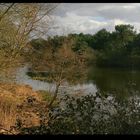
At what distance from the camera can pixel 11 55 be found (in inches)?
332

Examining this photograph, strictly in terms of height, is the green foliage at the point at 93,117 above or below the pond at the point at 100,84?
above

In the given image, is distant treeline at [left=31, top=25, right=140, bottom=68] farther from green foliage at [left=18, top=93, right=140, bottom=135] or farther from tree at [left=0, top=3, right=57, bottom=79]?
green foliage at [left=18, top=93, right=140, bottom=135]

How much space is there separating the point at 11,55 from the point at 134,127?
237 inches

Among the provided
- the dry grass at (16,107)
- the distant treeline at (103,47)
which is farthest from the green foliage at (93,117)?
the distant treeline at (103,47)

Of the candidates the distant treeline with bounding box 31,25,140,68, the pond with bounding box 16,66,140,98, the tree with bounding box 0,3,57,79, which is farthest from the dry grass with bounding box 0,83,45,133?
the distant treeline with bounding box 31,25,140,68

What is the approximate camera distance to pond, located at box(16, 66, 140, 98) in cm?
374

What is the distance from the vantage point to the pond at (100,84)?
374 centimetres

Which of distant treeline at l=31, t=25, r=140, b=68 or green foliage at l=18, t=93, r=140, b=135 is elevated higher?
green foliage at l=18, t=93, r=140, b=135

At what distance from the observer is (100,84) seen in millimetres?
12328

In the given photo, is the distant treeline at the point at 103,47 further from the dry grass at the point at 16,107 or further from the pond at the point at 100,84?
the dry grass at the point at 16,107

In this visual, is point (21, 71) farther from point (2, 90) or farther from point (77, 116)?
point (77, 116)
